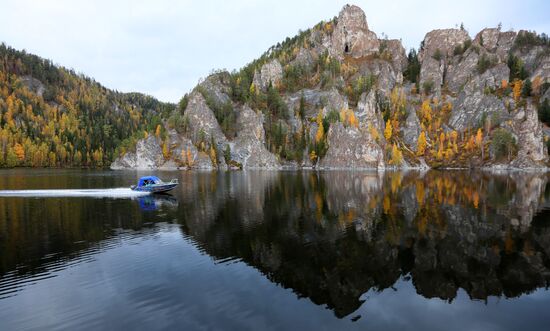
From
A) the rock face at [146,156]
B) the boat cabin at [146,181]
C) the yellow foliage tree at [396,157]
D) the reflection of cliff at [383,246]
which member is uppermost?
the rock face at [146,156]

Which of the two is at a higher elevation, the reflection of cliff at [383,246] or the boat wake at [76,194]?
the boat wake at [76,194]

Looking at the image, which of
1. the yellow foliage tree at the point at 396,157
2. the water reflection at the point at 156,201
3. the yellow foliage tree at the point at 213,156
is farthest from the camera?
the yellow foliage tree at the point at 213,156

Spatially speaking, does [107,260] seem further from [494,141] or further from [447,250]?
[494,141]

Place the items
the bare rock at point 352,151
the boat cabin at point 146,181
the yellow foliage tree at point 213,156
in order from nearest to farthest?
the boat cabin at point 146,181
the bare rock at point 352,151
the yellow foliage tree at point 213,156

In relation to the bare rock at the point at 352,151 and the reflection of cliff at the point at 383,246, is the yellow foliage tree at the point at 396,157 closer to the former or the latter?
the bare rock at the point at 352,151

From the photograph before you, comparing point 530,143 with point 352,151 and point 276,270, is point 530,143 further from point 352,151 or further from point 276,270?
point 276,270

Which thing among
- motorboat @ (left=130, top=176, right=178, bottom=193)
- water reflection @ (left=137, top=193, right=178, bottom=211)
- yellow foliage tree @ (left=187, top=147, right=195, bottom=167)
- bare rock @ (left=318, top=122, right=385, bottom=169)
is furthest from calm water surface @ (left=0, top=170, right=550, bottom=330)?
bare rock @ (left=318, top=122, right=385, bottom=169)

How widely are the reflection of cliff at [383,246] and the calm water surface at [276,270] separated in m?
0.15

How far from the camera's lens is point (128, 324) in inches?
602

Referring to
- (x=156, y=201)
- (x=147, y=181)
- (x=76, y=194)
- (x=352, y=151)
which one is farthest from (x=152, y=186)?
(x=352, y=151)

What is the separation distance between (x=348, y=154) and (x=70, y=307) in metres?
183

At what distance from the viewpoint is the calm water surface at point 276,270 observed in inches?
647

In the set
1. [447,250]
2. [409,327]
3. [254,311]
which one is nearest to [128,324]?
[254,311]

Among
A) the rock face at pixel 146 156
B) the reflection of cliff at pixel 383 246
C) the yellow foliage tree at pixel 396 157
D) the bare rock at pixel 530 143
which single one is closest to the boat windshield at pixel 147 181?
the reflection of cliff at pixel 383 246
